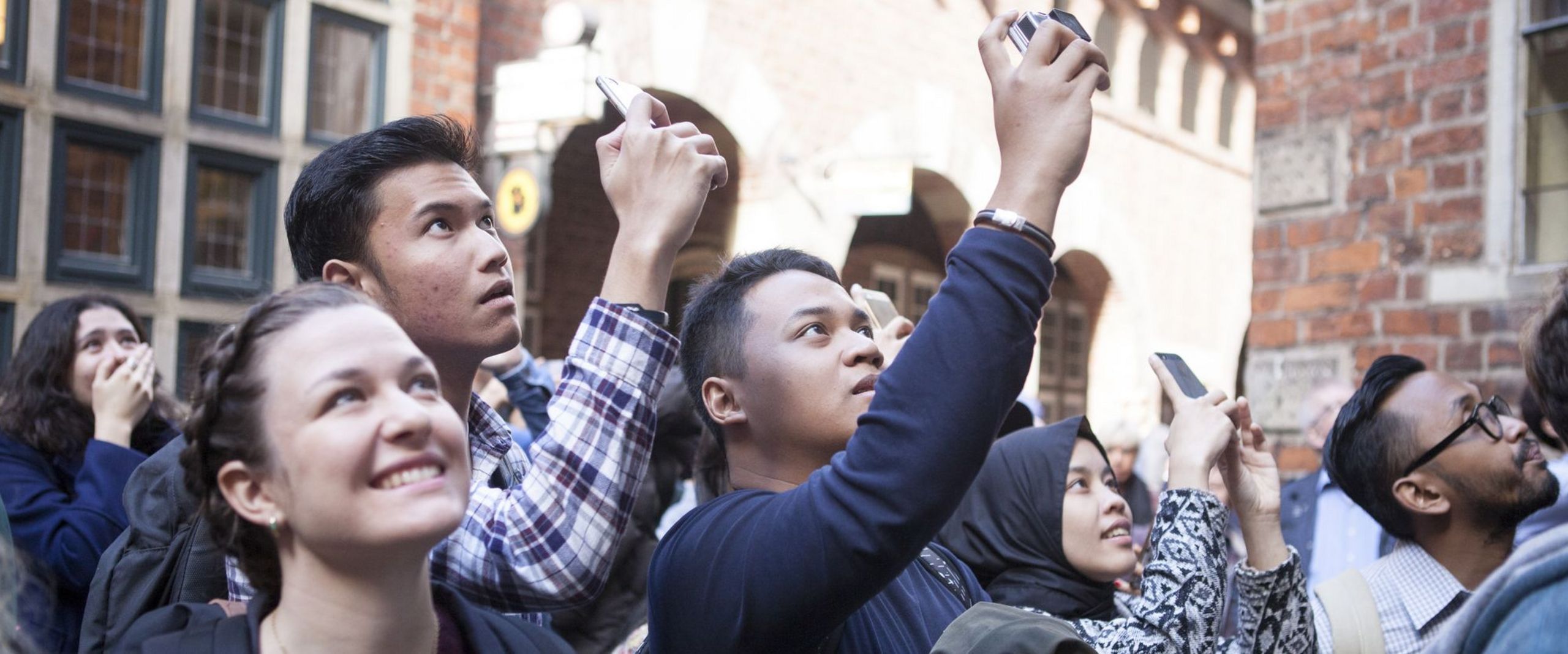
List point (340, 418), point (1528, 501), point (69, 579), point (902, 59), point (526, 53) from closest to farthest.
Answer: point (340, 418) < point (1528, 501) < point (69, 579) < point (526, 53) < point (902, 59)

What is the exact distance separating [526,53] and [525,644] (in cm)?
648

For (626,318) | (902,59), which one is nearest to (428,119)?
(626,318)

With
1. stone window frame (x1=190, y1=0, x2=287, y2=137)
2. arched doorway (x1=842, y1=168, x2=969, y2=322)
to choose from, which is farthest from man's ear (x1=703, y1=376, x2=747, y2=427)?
arched doorway (x1=842, y1=168, x2=969, y2=322)

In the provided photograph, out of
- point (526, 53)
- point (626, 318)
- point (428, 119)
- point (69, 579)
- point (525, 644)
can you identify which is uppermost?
point (526, 53)

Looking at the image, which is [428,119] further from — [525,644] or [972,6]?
[972,6]

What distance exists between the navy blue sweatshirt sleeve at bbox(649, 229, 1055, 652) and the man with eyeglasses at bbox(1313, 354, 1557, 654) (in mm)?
1452

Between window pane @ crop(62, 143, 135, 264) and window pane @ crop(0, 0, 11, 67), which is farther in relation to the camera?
window pane @ crop(62, 143, 135, 264)

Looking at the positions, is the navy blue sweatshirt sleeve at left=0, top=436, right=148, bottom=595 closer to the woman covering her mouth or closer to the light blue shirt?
Answer: the woman covering her mouth

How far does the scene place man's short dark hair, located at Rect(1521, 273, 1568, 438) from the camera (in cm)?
180

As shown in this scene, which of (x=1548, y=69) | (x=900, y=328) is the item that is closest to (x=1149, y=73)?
(x=1548, y=69)

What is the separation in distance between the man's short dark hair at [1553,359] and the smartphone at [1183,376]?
464mm

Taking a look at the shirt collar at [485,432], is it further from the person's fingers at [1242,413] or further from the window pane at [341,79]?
the window pane at [341,79]

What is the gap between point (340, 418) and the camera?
4.16 ft

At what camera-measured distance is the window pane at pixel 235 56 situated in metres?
5.81
